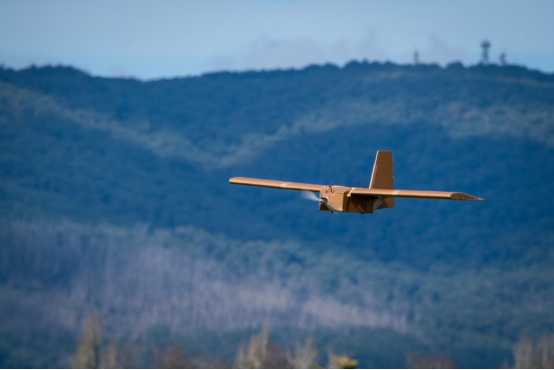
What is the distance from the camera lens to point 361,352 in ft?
655

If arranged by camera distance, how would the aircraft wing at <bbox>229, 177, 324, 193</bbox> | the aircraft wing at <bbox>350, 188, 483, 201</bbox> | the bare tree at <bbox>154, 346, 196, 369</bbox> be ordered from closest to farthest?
1. the aircraft wing at <bbox>350, 188, 483, 201</bbox>
2. the aircraft wing at <bbox>229, 177, 324, 193</bbox>
3. the bare tree at <bbox>154, 346, 196, 369</bbox>

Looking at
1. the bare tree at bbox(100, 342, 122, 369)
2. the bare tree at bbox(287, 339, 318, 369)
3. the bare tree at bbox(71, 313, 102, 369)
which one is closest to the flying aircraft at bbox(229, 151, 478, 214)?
the bare tree at bbox(287, 339, 318, 369)

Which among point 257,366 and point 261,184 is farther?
point 257,366

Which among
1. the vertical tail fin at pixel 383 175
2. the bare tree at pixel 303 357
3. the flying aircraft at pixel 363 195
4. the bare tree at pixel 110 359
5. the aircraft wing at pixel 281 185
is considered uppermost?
the vertical tail fin at pixel 383 175

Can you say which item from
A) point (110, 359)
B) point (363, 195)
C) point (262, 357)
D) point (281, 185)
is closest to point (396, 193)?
point (363, 195)

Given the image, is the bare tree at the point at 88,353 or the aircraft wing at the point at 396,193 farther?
the bare tree at the point at 88,353

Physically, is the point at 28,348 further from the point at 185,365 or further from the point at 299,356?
the point at 299,356

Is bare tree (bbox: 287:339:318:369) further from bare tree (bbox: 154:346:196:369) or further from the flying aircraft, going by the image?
the flying aircraft

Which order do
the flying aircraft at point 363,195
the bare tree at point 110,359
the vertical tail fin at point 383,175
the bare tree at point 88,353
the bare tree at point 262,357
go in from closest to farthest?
the flying aircraft at point 363,195
the vertical tail fin at point 383,175
the bare tree at point 88,353
the bare tree at point 110,359
the bare tree at point 262,357

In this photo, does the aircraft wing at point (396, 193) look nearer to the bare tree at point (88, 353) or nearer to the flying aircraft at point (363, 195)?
the flying aircraft at point (363, 195)

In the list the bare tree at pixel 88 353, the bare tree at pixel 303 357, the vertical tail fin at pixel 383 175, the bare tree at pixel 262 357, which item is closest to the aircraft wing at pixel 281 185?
the vertical tail fin at pixel 383 175

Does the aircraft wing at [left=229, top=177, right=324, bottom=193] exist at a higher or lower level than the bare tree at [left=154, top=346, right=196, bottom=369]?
higher

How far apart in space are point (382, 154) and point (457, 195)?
268 inches

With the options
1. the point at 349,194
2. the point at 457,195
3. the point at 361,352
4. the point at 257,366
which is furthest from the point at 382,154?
the point at 361,352
